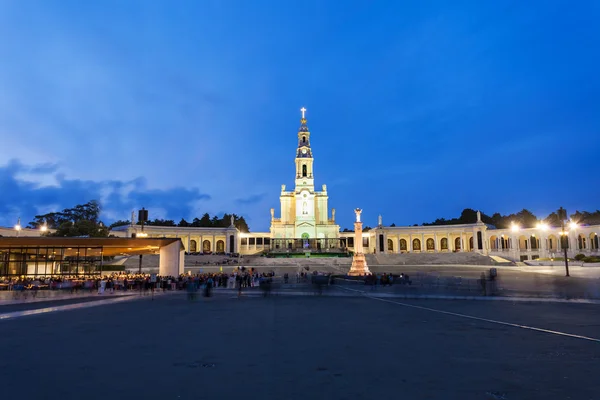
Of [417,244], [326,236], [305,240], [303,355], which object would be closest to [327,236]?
[326,236]

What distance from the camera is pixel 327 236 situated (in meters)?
112

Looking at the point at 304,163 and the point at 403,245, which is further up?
the point at 304,163

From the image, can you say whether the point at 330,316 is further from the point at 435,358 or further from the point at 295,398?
the point at 295,398

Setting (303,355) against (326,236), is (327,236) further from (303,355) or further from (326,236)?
(303,355)

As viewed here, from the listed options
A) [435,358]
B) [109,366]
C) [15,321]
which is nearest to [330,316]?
[435,358]

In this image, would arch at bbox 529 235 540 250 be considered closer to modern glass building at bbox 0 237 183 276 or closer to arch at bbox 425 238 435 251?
arch at bbox 425 238 435 251

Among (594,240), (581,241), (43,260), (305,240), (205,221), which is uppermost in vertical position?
(205,221)

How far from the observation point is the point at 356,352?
34.1ft

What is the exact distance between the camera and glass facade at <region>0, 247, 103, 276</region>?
3634cm

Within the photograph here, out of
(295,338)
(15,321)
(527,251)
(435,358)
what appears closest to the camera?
(435,358)

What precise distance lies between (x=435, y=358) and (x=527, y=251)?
294 ft

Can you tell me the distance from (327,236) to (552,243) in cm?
5091

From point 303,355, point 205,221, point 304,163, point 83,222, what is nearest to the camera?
point 303,355

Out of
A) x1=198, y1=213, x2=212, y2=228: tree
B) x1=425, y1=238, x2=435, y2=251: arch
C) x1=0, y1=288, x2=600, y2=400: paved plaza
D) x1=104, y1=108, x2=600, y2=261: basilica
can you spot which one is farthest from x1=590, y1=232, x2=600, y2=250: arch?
x1=198, y1=213, x2=212, y2=228: tree
